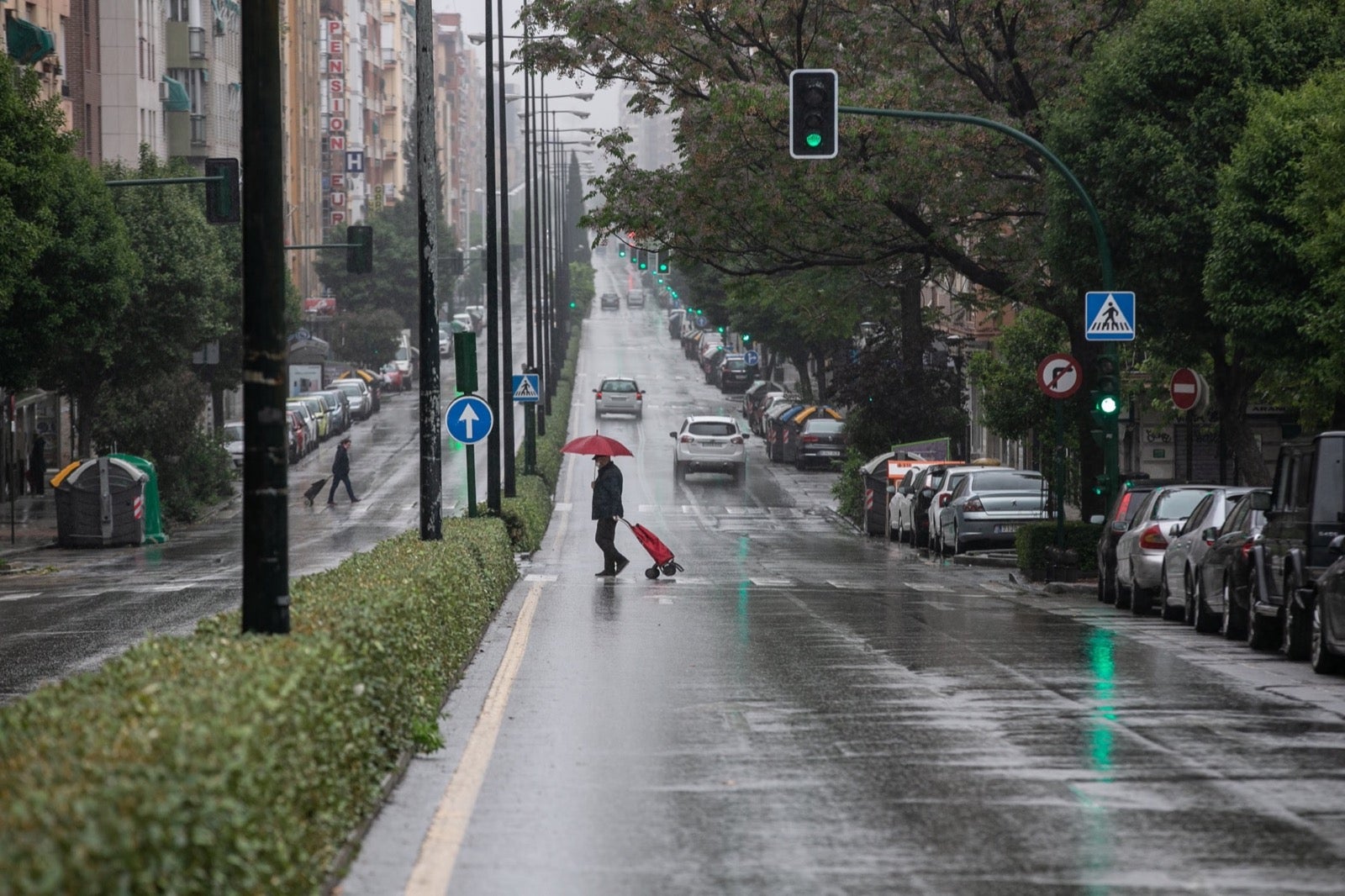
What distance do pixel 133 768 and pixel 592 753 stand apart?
5.80 meters

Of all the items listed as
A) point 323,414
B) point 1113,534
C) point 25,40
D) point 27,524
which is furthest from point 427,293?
point 323,414

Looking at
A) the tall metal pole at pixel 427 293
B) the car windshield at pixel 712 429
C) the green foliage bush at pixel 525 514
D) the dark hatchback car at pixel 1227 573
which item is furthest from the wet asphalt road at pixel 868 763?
the car windshield at pixel 712 429

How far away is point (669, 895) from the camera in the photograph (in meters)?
7.56

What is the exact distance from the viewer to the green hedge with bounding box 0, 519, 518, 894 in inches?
203

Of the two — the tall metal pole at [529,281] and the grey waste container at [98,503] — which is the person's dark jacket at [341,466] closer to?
the tall metal pole at [529,281]

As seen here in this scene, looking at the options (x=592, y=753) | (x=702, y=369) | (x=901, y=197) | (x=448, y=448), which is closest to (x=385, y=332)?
(x=702, y=369)

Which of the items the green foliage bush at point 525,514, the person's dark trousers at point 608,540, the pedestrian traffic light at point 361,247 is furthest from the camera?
the pedestrian traffic light at point 361,247

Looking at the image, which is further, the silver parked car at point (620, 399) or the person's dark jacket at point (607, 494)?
the silver parked car at point (620, 399)

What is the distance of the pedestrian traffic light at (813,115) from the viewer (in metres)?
22.9

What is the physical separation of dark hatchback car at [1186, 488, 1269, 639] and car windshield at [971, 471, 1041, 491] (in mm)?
15509

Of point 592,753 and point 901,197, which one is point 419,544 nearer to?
point 592,753

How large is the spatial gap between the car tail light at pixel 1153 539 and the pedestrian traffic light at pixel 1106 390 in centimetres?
377

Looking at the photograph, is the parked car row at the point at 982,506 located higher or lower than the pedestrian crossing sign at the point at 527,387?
lower

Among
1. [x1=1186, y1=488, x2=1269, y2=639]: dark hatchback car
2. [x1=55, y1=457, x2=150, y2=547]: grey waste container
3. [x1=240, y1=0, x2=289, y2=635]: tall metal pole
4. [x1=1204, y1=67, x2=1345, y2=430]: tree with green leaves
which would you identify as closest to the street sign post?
[x1=1204, y1=67, x2=1345, y2=430]: tree with green leaves
